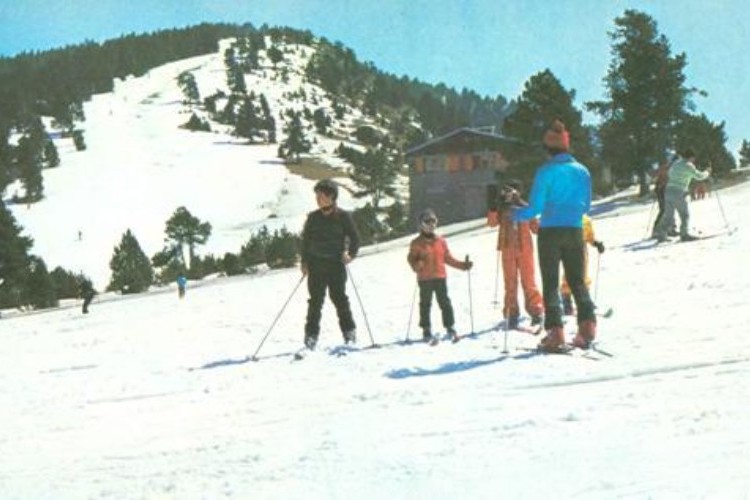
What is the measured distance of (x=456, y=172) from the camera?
78.8 meters

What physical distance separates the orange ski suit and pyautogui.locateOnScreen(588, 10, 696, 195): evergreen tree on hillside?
36091mm

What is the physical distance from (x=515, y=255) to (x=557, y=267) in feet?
6.75

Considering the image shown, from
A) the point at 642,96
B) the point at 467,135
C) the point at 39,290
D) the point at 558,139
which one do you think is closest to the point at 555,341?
the point at 558,139

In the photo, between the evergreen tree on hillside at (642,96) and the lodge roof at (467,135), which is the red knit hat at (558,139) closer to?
the evergreen tree on hillside at (642,96)

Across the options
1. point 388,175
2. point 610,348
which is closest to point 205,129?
point 388,175

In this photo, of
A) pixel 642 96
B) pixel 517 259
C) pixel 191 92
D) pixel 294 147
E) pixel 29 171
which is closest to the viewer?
pixel 517 259

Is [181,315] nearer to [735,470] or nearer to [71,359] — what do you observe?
[71,359]

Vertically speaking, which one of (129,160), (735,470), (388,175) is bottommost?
(735,470)

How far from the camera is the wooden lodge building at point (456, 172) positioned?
7756 centimetres

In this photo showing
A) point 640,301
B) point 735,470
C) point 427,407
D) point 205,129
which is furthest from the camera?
point 205,129

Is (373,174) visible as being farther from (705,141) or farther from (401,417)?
(401,417)

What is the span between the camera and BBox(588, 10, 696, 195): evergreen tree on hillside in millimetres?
43156

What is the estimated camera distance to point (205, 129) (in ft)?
544

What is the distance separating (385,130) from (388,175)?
→ 84.8 meters
